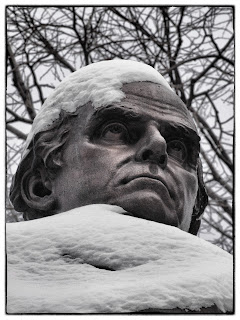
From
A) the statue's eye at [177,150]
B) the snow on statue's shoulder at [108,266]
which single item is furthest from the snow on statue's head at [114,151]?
the snow on statue's shoulder at [108,266]

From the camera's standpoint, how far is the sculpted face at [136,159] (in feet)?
15.0

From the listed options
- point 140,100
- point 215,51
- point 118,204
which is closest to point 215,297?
point 118,204

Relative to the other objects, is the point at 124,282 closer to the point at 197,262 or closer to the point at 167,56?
the point at 197,262

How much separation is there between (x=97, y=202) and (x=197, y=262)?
0.73 m

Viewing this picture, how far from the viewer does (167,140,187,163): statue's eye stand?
16.2 ft

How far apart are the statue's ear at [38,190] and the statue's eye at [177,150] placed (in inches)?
22.8

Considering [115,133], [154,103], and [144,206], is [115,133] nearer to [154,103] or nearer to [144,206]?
[154,103]

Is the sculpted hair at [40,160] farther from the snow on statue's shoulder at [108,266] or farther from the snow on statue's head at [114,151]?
the snow on statue's shoulder at [108,266]

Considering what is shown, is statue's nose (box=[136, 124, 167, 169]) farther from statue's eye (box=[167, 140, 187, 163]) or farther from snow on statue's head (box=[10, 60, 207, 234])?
statue's eye (box=[167, 140, 187, 163])

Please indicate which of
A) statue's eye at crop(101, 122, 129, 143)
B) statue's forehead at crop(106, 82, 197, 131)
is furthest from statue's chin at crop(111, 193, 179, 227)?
statue's forehead at crop(106, 82, 197, 131)

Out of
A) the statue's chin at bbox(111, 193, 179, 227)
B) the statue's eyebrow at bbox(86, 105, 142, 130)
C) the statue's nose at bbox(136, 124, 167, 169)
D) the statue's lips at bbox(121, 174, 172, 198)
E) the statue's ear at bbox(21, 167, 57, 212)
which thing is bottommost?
the statue's ear at bbox(21, 167, 57, 212)

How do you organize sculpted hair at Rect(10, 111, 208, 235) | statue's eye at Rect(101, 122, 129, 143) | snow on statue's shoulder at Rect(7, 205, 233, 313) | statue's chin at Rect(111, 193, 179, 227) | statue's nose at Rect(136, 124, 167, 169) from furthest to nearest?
sculpted hair at Rect(10, 111, 208, 235) → statue's eye at Rect(101, 122, 129, 143) → statue's nose at Rect(136, 124, 167, 169) → statue's chin at Rect(111, 193, 179, 227) → snow on statue's shoulder at Rect(7, 205, 233, 313)

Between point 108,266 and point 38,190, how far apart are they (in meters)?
1.09

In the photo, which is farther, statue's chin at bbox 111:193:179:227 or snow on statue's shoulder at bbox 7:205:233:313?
statue's chin at bbox 111:193:179:227
